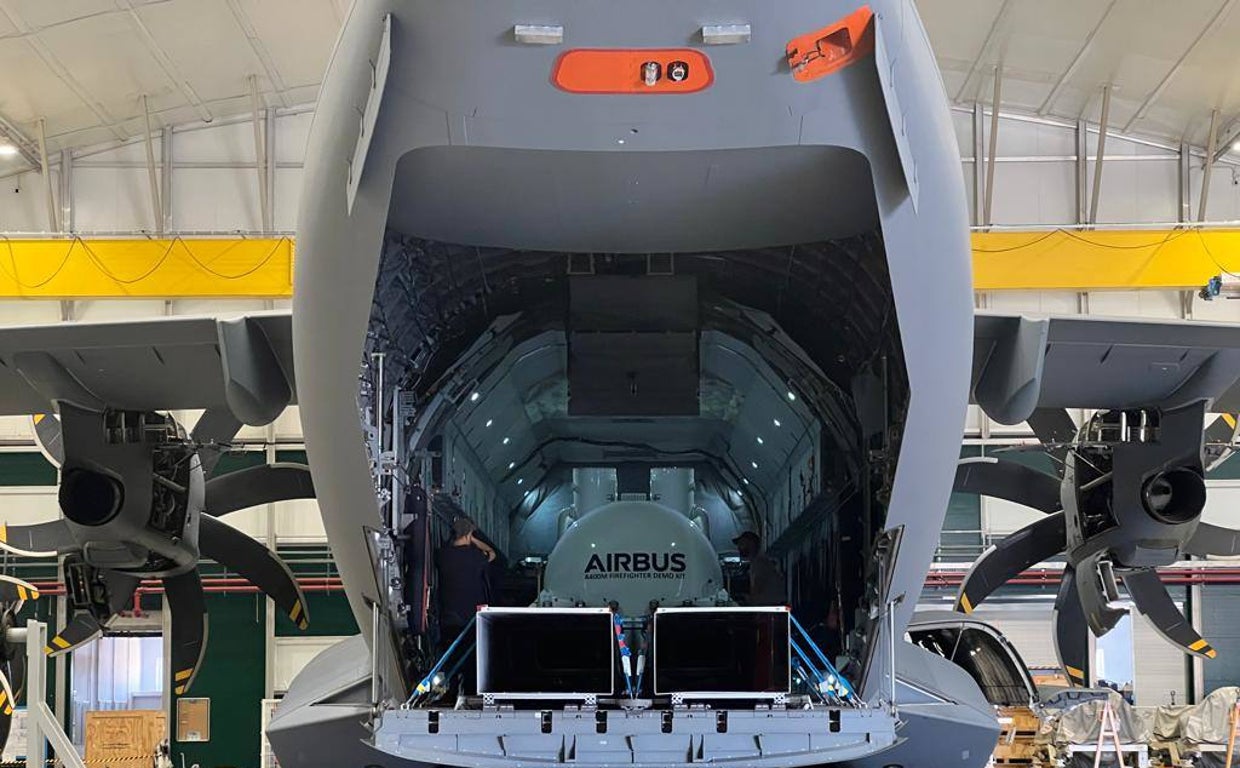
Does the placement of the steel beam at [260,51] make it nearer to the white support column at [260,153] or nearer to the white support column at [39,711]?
the white support column at [260,153]

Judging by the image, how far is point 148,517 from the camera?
652 cm

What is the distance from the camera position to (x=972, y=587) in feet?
26.7

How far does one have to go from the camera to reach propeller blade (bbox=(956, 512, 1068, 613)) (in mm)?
8031

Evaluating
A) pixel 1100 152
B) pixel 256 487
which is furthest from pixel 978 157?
pixel 256 487

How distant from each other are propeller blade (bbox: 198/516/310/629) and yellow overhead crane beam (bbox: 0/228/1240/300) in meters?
11.2

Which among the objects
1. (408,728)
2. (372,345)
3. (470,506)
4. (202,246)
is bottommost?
(408,728)

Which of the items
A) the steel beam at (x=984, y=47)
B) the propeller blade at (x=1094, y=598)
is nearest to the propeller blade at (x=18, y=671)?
the propeller blade at (x=1094, y=598)

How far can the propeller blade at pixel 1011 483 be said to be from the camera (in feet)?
26.4

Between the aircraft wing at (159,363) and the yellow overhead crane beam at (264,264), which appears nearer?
the aircraft wing at (159,363)

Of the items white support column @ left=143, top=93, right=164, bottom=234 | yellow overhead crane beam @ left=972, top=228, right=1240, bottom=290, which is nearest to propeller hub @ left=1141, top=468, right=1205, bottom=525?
yellow overhead crane beam @ left=972, top=228, right=1240, bottom=290

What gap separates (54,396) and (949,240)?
13.7 feet

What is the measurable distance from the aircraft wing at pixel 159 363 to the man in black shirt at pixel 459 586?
1.09 meters

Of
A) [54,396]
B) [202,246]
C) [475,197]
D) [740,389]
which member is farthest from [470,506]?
[202,246]

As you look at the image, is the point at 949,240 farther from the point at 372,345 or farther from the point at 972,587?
the point at 972,587
